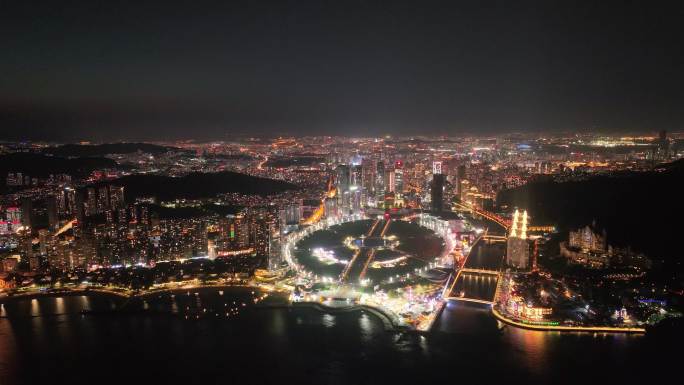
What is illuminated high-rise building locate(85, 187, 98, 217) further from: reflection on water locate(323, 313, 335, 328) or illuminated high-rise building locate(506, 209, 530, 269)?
illuminated high-rise building locate(506, 209, 530, 269)

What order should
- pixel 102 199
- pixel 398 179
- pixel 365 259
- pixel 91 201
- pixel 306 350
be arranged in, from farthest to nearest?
1. pixel 398 179
2. pixel 102 199
3. pixel 91 201
4. pixel 365 259
5. pixel 306 350

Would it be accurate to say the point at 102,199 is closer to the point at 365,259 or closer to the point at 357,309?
the point at 365,259

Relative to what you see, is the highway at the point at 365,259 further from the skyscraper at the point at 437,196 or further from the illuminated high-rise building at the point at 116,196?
the illuminated high-rise building at the point at 116,196

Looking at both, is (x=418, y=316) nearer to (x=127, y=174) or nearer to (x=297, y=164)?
(x=127, y=174)

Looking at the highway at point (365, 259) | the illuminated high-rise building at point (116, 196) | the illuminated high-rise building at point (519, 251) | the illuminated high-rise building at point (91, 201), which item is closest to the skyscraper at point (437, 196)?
the highway at point (365, 259)

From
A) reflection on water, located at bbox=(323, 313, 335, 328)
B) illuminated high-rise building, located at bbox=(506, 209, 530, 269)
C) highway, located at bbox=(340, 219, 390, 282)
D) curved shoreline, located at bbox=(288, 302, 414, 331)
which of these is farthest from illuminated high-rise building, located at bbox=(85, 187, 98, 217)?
illuminated high-rise building, located at bbox=(506, 209, 530, 269)

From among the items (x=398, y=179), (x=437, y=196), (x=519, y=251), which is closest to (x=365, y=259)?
(x=519, y=251)

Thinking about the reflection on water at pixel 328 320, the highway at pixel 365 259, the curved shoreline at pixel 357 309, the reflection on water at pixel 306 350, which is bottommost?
the reflection on water at pixel 306 350

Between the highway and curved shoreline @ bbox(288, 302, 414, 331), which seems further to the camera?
the highway

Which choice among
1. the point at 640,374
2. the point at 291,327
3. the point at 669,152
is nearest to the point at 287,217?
the point at 291,327

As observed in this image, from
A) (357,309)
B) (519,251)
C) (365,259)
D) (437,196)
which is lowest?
(357,309)

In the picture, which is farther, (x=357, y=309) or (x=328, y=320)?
(x=357, y=309)
